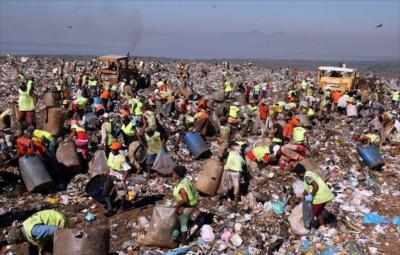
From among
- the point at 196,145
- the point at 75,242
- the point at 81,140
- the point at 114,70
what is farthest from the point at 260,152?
the point at 114,70

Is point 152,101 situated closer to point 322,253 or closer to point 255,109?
point 255,109

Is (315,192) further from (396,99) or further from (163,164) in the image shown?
(396,99)

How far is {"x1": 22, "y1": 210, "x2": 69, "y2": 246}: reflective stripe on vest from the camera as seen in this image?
5.21 metres

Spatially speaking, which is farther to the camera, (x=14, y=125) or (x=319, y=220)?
(x=14, y=125)

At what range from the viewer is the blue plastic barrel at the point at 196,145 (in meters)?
10.5

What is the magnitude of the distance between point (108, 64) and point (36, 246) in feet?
53.2

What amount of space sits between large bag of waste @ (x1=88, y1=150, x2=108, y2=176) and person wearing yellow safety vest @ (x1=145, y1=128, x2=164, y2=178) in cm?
86

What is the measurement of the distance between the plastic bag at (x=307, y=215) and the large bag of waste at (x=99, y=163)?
12.8 feet

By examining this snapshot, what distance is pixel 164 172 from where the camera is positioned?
9.17 m

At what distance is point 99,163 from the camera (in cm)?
892

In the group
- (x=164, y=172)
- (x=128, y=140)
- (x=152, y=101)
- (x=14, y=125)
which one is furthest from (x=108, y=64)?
(x=164, y=172)

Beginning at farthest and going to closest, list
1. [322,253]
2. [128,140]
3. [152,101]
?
[152,101], [128,140], [322,253]

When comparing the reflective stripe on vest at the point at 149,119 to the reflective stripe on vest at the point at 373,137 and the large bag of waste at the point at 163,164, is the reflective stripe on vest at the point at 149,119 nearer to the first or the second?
the large bag of waste at the point at 163,164

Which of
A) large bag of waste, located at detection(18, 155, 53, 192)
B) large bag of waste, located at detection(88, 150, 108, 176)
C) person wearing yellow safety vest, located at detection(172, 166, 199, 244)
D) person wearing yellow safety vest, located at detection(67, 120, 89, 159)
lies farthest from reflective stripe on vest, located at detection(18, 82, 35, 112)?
person wearing yellow safety vest, located at detection(172, 166, 199, 244)
